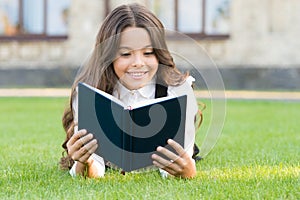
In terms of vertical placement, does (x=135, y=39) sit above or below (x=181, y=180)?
above

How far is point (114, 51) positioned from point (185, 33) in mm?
13945

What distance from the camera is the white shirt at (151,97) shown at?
3.59 meters

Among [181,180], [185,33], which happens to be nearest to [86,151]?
[181,180]

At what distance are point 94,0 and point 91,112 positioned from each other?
47.5ft

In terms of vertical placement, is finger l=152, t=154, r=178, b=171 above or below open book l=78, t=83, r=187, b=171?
Result: below

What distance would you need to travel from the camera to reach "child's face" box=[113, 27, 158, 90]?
3666 millimetres

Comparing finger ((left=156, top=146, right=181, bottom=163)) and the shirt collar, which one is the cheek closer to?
the shirt collar

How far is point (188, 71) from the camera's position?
381 centimetres

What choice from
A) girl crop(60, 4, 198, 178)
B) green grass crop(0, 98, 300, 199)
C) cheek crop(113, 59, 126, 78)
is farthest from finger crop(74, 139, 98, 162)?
cheek crop(113, 59, 126, 78)

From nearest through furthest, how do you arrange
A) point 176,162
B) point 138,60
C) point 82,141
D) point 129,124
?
1. point 129,124
2. point 82,141
3. point 176,162
4. point 138,60

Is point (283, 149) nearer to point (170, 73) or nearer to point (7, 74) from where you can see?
point (170, 73)

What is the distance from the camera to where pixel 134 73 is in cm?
374

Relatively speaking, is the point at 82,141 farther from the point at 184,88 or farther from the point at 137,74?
the point at 184,88

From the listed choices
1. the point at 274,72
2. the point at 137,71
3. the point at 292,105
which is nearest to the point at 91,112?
the point at 137,71
